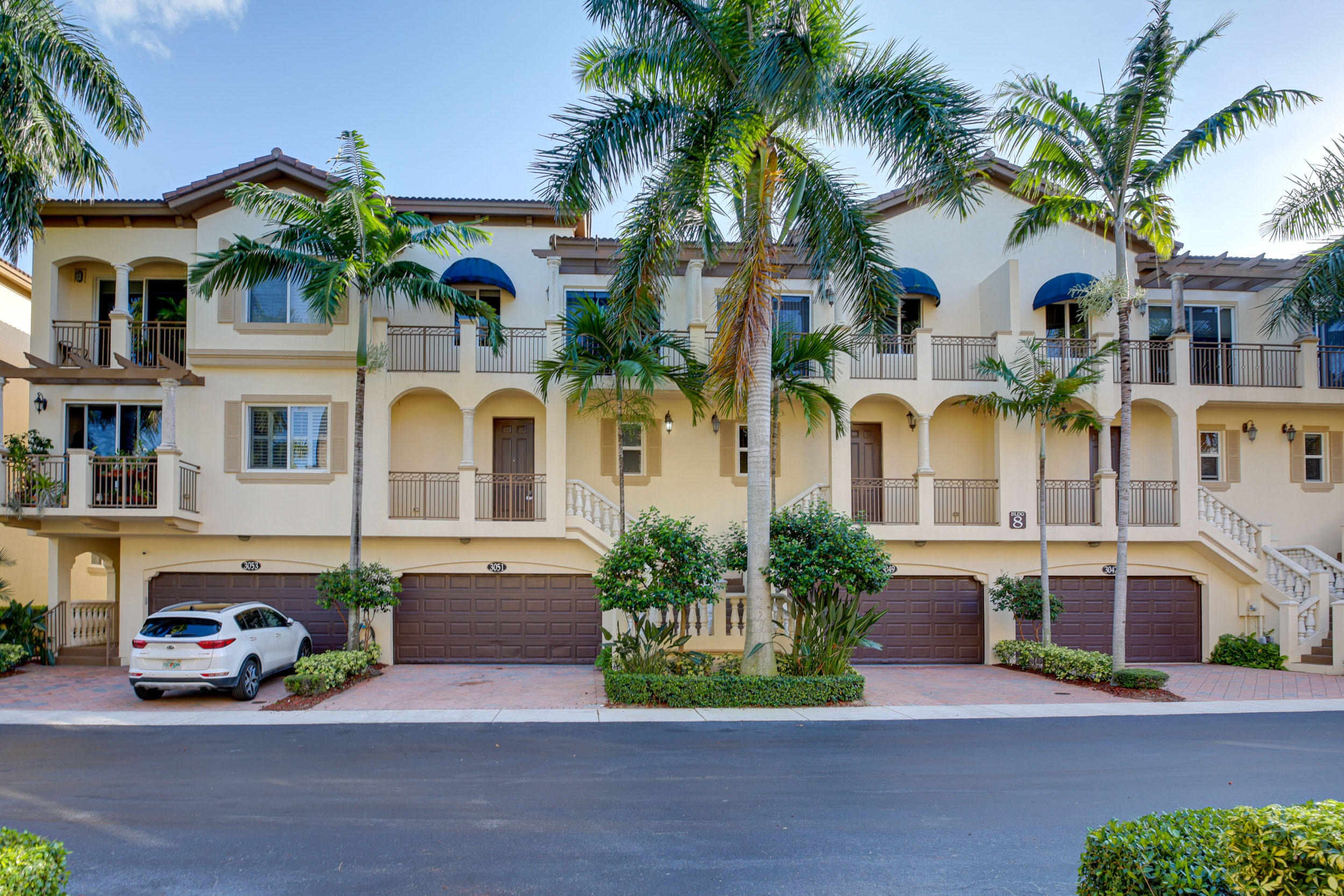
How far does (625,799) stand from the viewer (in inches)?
306

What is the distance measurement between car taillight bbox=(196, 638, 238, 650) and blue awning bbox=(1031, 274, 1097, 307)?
18.5 meters

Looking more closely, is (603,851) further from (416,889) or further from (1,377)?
(1,377)

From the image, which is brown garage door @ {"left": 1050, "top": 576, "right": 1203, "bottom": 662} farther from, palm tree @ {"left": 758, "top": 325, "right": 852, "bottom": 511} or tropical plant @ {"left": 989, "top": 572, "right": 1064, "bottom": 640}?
palm tree @ {"left": 758, "top": 325, "right": 852, "bottom": 511}

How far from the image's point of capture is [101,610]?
59.9ft

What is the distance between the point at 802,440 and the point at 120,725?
14375 millimetres

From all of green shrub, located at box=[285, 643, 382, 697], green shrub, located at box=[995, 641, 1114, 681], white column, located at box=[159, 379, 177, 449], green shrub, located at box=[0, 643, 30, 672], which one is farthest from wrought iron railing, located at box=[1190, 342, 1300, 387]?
green shrub, located at box=[0, 643, 30, 672]

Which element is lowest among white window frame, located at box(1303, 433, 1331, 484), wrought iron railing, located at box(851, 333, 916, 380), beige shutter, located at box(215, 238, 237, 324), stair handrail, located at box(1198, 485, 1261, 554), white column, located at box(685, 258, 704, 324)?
stair handrail, located at box(1198, 485, 1261, 554)

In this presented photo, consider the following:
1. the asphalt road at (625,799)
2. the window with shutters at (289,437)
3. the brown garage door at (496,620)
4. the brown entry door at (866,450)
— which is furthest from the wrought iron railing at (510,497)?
the brown entry door at (866,450)

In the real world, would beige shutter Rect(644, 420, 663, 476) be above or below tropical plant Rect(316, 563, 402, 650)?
above

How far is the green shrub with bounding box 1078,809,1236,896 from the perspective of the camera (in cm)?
408

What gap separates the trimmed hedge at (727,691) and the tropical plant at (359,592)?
554cm

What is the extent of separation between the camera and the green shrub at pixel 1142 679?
14172mm

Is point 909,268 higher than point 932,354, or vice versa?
point 909,268

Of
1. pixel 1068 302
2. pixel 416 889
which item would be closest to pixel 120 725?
pixel 416 889
